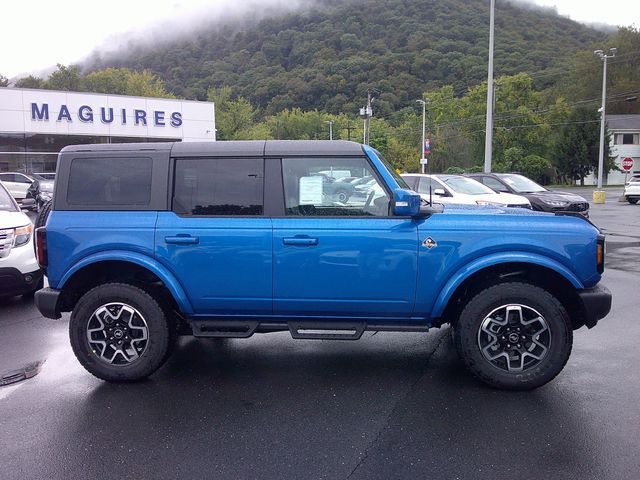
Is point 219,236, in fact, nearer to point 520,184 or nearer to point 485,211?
point 485,211

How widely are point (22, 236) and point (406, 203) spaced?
18.0 feet

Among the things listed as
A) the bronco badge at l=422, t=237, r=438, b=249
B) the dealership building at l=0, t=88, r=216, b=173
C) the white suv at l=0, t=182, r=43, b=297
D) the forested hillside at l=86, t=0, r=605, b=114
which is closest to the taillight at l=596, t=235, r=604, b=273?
the bronco badge at l=422, t=237, r=438, b=249

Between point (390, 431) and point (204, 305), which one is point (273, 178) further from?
point (390, 431)

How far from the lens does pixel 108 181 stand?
4.87 metres

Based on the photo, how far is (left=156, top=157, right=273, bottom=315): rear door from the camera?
4652 millimetres

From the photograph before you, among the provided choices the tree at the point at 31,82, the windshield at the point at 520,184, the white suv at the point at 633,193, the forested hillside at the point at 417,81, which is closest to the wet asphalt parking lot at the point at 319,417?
the windshield at the point at 520,184

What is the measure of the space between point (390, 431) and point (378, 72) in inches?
3108

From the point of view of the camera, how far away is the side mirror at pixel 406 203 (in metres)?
4.46

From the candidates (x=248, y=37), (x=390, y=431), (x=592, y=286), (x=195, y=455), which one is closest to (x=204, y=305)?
(x=195, y=455)

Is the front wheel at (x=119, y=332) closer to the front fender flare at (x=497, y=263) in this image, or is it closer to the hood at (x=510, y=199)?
the front fender flare at (x=497, y=263)

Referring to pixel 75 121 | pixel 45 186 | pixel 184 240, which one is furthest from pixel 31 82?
pixel 184 240

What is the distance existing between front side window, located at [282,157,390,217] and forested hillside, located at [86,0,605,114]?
68.9m

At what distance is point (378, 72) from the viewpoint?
259 ft

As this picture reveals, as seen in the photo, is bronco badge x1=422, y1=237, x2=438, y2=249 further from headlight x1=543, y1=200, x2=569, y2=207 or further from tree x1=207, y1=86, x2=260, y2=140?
tree x1=207, y1=86, x2=260, y2=140
